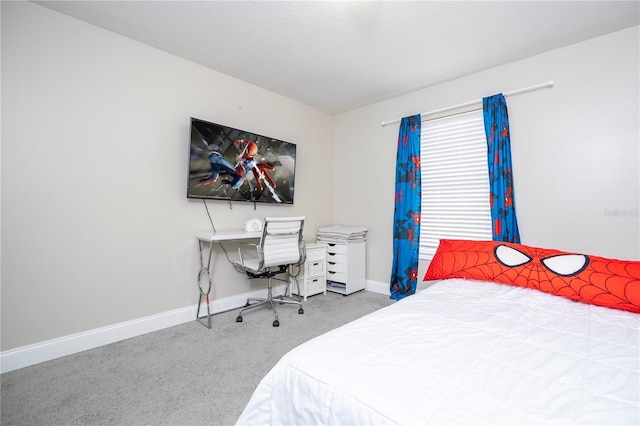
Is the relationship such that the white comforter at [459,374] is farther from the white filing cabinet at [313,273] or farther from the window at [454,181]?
the white filing cabinet at [313,273]

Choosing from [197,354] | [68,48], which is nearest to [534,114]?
[197,354]

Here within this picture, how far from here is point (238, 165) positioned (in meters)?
3.17

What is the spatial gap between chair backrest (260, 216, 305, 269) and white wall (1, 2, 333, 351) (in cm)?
68

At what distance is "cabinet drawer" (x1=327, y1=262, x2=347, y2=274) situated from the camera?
11.9 feet

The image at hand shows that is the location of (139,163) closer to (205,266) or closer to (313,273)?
(205,266)

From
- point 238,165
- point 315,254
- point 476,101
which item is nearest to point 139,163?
point 238,165

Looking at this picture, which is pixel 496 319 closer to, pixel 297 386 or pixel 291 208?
pixel 297 386

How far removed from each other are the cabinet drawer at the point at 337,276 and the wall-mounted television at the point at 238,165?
107cm

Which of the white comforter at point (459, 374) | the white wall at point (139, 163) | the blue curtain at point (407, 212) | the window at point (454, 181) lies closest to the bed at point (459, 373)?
the white comforter at point (459, 374)

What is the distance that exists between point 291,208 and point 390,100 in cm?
194

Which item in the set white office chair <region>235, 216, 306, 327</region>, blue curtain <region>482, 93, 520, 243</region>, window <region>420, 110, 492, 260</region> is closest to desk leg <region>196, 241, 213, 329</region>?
white office chair <region>235, 216, 306, 327</region>

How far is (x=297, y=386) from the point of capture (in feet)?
2.94

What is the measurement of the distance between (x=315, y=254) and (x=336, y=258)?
316mm

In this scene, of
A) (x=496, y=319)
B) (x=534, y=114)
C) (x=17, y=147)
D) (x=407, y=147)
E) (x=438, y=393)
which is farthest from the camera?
(x=407, y=147)
